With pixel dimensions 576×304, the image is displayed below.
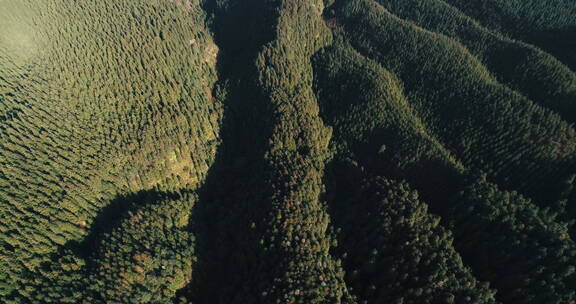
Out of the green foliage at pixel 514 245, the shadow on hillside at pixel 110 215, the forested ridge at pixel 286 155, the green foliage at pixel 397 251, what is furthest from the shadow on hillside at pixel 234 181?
the green foliage at pixel 514 245

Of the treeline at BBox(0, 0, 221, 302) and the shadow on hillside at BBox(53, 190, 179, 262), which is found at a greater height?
the treeline at BBox(0, 0, 221, 302)

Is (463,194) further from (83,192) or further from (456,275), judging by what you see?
(83,192)

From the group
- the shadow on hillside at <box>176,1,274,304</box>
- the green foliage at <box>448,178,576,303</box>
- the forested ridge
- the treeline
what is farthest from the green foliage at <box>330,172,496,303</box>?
the treeline

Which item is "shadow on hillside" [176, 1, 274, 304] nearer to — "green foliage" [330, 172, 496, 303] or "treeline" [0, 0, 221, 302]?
"treeline" [0, 0, 221, 302]

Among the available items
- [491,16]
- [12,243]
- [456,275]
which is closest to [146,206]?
[12,243]

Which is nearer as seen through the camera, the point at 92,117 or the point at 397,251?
the point at 397,251

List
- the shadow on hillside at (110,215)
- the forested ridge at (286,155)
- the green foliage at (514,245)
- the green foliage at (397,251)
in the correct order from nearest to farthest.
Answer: the green foliage at (514,245)
the green foliage at (397,251)
the forested ridge at (286,155)
the shadow on hillside at (110,215)

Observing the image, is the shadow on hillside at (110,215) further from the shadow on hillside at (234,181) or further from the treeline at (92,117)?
the shadow on hillside at (234,181)

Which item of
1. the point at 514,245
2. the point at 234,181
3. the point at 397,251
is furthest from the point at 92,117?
the point at 514,245

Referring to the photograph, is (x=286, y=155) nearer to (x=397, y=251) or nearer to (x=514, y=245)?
(x=397, y=251)
